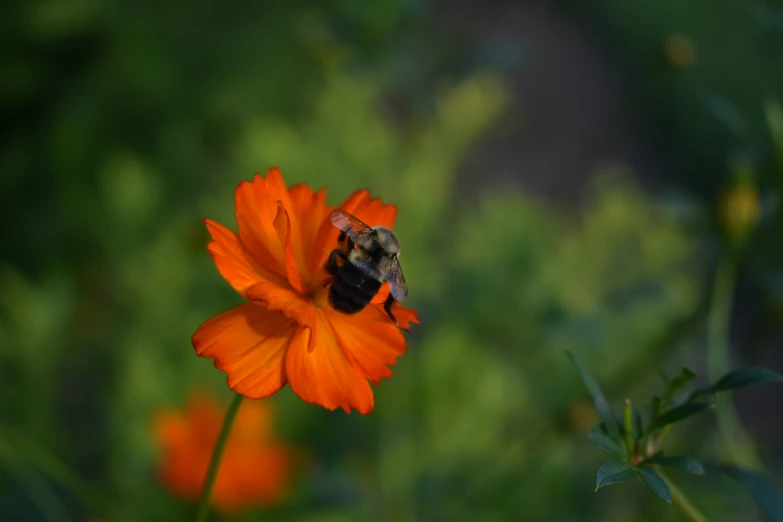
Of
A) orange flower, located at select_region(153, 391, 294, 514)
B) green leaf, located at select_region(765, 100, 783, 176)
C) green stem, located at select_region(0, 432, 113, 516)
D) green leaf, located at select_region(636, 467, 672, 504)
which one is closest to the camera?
green leaf, located at select_region(636, 467, 672, 504)

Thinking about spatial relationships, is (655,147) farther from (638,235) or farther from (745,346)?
(745,346)

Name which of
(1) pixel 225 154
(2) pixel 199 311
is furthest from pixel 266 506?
(1) pixel 225 154

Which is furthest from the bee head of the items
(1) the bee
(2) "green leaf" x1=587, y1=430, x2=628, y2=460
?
(2) "green leaf" x1=587, y1=430, x2=628, y2=460

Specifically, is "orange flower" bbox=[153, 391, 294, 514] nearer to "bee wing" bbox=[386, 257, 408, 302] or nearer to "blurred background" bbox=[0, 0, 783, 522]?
"blurred background" bbox=[0, 0, 783, 522]

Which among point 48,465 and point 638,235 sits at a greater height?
point 638,235

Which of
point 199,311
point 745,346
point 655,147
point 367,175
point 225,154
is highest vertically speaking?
point 655,147

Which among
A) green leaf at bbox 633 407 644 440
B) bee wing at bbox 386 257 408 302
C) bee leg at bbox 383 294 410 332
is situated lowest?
green leaf at bbox 633 407 644 440

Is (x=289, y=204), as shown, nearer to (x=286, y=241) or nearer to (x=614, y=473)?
(x=286, y=241)
